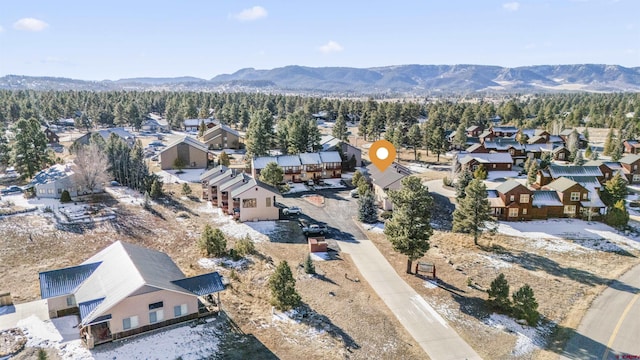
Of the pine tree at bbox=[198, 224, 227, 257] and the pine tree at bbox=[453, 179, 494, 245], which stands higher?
the pine tree at bbox=[453, 179, 494, 245]

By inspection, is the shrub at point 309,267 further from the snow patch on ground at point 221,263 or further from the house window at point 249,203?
the house window at point 249,203

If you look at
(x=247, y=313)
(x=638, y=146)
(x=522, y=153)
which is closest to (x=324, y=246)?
(x=247, y=313)

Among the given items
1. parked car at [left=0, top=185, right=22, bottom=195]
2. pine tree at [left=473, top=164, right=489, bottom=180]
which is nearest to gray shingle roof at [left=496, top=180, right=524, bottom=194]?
pine tree at [left=473, top=164, right=489, bottom=180]

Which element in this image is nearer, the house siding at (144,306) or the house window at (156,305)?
the house siding at (144,306)

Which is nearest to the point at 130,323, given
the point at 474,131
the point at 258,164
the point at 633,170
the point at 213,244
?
the point at 213,244

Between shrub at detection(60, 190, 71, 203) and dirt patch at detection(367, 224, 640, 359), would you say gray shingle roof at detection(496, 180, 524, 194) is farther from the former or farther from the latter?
shrub at detection(60, 190, 71, 203)

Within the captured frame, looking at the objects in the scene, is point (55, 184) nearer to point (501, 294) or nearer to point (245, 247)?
point (245, 247)

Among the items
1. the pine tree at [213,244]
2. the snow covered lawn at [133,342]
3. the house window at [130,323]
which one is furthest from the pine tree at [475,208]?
the house window at [130,323]
